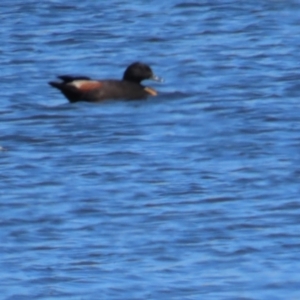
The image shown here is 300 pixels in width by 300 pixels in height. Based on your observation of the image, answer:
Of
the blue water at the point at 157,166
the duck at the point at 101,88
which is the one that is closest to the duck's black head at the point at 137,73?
the duck at the point at 101,88

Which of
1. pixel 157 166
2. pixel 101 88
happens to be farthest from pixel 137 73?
pixel 157 166

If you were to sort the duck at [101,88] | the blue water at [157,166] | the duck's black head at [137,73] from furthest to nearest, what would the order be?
the duck's black head at [137,73] < the duck at [101,88] < the blue water at [157,166]

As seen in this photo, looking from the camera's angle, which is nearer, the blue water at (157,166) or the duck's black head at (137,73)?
the blue water at (157,166)

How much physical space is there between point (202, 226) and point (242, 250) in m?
0.66

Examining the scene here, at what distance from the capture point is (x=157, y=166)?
12273 mm

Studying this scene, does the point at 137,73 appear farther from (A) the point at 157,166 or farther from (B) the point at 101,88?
(A) the point at 157,166

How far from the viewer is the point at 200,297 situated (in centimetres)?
872

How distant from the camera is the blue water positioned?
9.21m

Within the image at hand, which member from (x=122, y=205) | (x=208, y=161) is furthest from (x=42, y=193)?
(x=208, y=161)

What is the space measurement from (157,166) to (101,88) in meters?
3.72

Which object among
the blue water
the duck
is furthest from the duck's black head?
the blue water

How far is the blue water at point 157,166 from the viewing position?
921cm

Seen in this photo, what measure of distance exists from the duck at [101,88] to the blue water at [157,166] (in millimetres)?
117

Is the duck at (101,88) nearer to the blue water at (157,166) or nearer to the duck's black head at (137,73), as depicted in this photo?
the duck's black head at (137,73)
